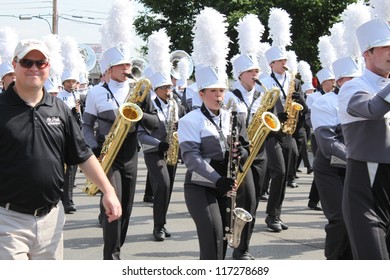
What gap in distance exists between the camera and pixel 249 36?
32.3 ft

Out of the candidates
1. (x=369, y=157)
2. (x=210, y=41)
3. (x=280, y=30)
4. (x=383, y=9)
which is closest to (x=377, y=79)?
(x=369, y=157)

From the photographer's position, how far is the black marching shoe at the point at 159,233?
27.5ft

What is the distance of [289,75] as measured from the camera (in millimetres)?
10047

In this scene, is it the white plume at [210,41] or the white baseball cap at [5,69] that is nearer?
the white plume at [210,41]

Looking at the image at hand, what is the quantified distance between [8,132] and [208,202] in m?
2.01

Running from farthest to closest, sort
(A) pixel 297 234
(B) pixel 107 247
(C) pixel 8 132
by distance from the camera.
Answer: (A) pixel 297 234 < (B) pixel 107 247 < (C) pixel 8 132

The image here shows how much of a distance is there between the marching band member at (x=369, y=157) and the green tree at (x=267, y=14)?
26.5 meters

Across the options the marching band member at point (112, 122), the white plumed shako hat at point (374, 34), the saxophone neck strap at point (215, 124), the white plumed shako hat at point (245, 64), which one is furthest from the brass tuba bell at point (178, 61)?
the white plumed shako hat at point (374, 34)

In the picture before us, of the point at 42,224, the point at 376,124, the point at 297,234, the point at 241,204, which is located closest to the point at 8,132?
the point at 42,224

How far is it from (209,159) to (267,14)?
26.4 m

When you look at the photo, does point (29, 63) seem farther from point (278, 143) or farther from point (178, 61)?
point (178, 61)

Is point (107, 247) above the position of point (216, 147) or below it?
below

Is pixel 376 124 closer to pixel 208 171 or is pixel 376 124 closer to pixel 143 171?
pixel 208 171

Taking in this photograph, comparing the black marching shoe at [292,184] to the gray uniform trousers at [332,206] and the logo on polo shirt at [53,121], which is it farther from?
the logo on polo shirt at [53,121]
